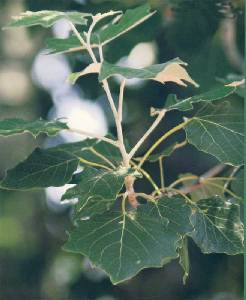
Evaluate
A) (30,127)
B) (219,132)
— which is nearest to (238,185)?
(219,132)

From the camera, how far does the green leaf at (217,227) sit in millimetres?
1282

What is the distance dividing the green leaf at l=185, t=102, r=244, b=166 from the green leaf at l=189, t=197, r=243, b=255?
4.5 inches

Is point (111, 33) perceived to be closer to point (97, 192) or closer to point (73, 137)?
point (97, 192)

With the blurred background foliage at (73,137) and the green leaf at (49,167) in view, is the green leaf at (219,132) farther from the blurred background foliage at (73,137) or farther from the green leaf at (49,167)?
the blurred background foliage at (73,137)

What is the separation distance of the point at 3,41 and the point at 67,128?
90.2 inches

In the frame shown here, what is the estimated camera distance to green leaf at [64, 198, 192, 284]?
1149 mm

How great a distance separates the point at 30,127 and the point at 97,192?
0.19 metres

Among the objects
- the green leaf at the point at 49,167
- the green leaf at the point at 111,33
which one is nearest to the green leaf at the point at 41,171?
the green leaf at the point at 49,167

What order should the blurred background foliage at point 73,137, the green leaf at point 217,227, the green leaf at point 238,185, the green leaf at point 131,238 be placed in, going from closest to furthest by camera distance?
the green leaf at point 131,238 < the green leaf at point 217,227 < the green leaf at point 238,185 < the blurred background foliage at point 73,137

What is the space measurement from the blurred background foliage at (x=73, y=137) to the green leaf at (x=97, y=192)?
1.16 metres

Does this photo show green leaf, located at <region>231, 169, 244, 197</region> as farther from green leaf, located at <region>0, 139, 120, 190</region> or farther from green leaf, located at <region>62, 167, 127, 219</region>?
green leaf, located at <region>62, 167, 127, 219</region>

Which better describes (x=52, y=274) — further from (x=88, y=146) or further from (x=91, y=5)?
(x=88, y=146)

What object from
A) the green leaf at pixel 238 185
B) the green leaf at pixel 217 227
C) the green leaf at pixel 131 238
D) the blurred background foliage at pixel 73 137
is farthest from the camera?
the blurred background foliage at pixel 73 137

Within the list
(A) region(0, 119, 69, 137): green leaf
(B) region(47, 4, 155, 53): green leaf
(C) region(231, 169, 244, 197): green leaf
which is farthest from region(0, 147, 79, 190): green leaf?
(C) region(231, 169, 244, 197): green leaf
